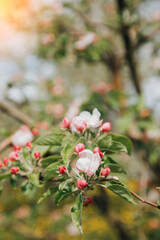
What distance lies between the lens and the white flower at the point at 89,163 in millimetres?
622

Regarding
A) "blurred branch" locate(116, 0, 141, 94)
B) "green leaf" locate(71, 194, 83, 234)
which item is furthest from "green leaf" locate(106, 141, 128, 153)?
"blurred branch" locate(116, 0, 141, 94)

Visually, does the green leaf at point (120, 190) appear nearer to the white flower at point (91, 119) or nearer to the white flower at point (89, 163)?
the white flower at point (89, 163)

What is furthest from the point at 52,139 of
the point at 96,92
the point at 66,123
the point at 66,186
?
the point at 96,92

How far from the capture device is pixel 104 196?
2.69 m

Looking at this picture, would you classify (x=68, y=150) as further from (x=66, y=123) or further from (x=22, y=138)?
(x=22, y=138)

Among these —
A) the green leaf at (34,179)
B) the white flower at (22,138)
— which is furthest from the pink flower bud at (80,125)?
the white flower at (22,138)

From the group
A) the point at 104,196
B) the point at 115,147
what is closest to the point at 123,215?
the point at 104,196

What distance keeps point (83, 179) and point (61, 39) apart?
5.87 feet

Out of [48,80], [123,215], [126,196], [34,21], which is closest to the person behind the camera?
[126,196]

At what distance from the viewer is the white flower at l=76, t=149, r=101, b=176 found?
0.62 meters

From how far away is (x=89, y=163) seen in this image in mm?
627

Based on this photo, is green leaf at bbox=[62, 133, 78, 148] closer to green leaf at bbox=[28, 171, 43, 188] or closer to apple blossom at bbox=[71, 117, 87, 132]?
apple blossom at bbox=[71, 117, 87, 132]

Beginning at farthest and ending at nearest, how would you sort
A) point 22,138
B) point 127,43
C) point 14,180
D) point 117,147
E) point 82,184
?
point 127,43 → point 22,138 → point 14,180 → point 117,147 → point 82,184

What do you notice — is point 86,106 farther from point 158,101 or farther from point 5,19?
point 5,19
